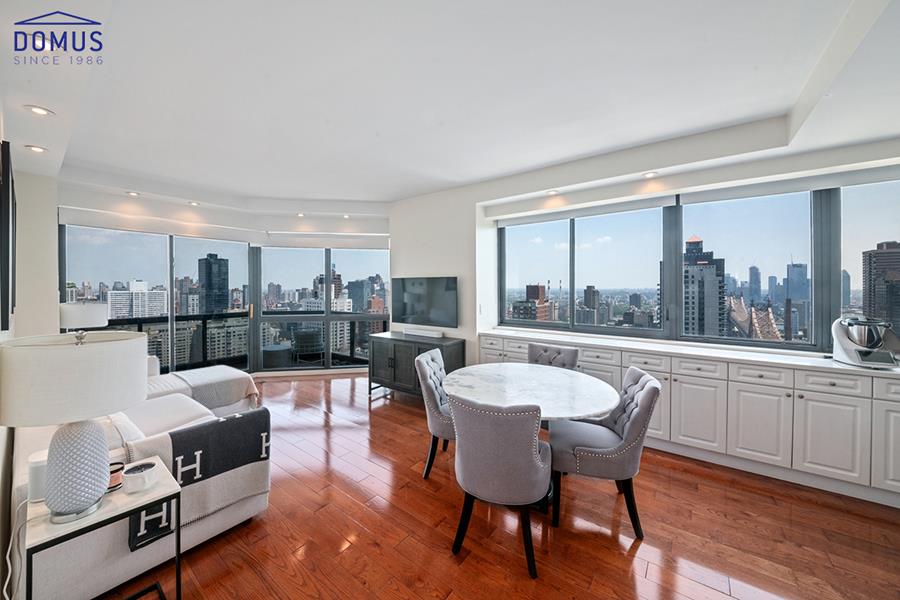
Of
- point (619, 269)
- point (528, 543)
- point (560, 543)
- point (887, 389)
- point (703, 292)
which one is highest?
point (619, 269)

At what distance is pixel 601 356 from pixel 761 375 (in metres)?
1.20

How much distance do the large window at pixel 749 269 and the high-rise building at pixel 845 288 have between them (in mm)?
181

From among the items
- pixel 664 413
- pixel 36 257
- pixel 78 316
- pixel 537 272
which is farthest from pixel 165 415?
pixel 664 413

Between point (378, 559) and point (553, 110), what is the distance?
3.10 m

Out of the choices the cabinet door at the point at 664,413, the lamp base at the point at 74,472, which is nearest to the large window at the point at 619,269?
the cabinet door at the point at 664,413

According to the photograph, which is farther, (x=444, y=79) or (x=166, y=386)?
(x=166, y=386)

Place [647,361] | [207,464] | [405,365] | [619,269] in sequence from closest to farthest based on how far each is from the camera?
[207,464] < [647,361] < [619,269] < [405,365]

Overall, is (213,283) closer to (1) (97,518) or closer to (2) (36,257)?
(2) (36,257)

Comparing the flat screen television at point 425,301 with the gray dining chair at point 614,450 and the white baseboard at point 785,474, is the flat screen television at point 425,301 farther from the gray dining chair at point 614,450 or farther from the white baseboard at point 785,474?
the white baseboard at point 785,474

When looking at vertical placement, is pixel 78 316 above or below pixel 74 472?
above

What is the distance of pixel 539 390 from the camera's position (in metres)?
2.38

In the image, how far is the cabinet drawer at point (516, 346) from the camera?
157 inches

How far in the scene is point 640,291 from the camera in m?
3.78

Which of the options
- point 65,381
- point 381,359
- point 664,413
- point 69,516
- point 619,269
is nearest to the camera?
point 65,381
